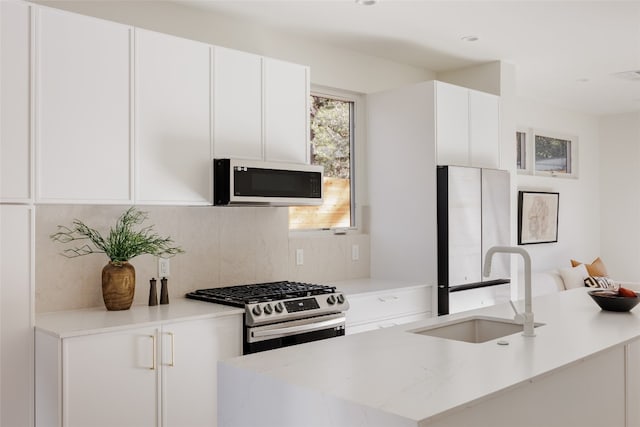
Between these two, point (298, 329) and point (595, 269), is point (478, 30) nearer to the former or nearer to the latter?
point (298, 329)

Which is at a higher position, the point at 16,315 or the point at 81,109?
the point at 81,109

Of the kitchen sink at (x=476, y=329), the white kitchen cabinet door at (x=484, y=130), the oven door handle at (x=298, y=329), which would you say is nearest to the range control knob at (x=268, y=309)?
the oven door handle at (x=298, y=329)

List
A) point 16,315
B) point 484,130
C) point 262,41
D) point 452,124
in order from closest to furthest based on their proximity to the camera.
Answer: point 16,315, point 262,41, point 452,124, point 484,130

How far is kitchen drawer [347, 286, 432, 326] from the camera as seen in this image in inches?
151

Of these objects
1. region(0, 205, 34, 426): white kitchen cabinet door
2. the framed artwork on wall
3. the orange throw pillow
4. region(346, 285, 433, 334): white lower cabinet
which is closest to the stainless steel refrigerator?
region(346, 285, 433, 334): white lower cabinet

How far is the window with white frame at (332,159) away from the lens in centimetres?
457

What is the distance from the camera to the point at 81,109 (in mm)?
2852

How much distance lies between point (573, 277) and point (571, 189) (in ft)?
4.55

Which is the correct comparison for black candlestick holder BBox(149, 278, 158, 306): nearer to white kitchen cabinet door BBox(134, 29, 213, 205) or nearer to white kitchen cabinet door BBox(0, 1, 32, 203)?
white kitchen cabinet door BBox(134, 29, 213, 205)

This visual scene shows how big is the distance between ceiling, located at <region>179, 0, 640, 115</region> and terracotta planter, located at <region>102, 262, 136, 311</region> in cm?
171

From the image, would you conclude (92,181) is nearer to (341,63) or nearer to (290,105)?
(290,105)

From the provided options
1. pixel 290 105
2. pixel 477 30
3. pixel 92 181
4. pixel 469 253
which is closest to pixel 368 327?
pixel 469 253

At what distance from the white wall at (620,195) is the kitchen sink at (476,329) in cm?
566

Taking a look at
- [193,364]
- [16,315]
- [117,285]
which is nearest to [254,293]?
[193,364]
